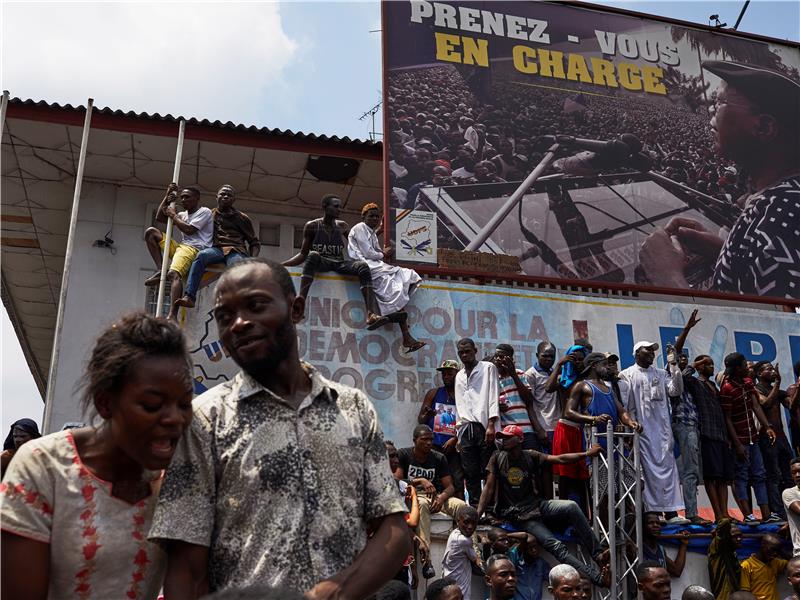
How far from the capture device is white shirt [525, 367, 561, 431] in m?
9.45

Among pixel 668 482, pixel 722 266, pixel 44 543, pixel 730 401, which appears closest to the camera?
pixel 44 543

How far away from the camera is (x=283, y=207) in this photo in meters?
13.8

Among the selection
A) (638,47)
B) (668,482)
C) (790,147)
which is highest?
(638,47)

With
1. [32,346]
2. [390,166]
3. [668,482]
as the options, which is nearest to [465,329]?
[390,166]

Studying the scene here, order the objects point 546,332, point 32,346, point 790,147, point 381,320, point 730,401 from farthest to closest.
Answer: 1. point 32,346
2. point 790,147
3. point 546,332
4. point 381,320
5. point 730,401

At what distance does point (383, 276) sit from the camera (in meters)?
11.0

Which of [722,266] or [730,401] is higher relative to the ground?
[722,266]

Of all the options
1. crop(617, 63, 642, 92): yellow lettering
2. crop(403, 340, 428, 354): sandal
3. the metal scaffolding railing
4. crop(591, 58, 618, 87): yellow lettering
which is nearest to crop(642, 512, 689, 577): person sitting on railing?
the metal scaffolding railing

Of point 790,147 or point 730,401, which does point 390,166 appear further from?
point 790,147

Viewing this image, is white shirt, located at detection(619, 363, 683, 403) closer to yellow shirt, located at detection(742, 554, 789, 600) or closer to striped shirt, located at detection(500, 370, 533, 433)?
striped shirt, located at detection(500, 370, 533, 433)

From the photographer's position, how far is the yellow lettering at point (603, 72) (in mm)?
14008

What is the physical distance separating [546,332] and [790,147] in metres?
6.27

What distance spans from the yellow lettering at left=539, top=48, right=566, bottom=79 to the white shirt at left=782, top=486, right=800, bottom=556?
746 cm

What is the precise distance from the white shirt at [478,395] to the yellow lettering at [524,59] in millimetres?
6026
